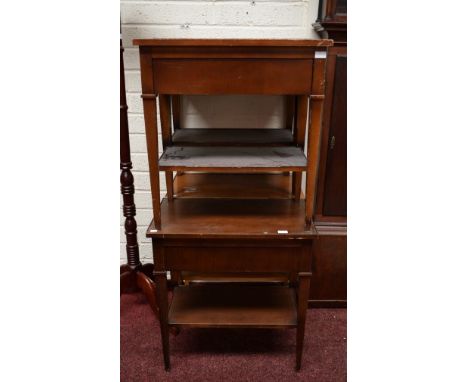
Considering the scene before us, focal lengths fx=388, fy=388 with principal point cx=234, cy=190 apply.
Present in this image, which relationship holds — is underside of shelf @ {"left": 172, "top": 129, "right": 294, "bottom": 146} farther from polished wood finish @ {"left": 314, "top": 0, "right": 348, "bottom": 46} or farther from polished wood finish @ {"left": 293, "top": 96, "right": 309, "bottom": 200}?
polished wood finish @ {"left": 314, "top": 0, "right": 348, "bottom": 46}

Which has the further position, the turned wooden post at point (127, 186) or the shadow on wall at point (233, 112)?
the shadow on wall at point (233, 112)

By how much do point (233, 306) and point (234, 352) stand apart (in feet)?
0.68

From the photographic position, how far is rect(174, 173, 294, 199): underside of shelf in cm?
152

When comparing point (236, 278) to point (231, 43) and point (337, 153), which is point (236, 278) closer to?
point (337, 153)

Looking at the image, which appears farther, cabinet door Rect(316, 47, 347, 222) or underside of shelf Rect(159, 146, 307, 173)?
cabinet door Rect(316, 47, 347, 222)

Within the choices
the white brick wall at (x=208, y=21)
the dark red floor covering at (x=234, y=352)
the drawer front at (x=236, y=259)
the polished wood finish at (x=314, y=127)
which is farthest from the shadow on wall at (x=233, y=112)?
the dark red floor covering at (x=234, y=352)

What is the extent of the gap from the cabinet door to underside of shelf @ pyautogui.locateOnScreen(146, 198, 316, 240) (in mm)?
189

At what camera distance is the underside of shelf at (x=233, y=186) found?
1.52 m

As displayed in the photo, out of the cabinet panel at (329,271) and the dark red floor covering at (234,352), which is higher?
the cabinet panel at (329,271)

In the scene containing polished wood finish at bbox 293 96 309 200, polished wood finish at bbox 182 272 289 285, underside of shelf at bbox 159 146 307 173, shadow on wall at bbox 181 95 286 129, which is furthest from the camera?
polished wood finish at bbox 182 272 289 285

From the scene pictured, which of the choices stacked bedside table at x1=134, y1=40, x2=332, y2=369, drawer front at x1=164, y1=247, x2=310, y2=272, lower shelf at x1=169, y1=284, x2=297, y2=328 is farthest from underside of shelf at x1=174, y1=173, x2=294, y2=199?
lower shelf at x1=169, y1=284, x2=297, y2=328

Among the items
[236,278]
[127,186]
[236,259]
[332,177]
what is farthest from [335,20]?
[236,278]

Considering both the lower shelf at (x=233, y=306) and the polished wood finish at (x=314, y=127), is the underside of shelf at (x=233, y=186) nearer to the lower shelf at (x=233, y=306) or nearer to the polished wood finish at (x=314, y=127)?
the polished wood finish at (x=314, y=127)

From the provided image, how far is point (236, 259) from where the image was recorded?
51.1 inches
